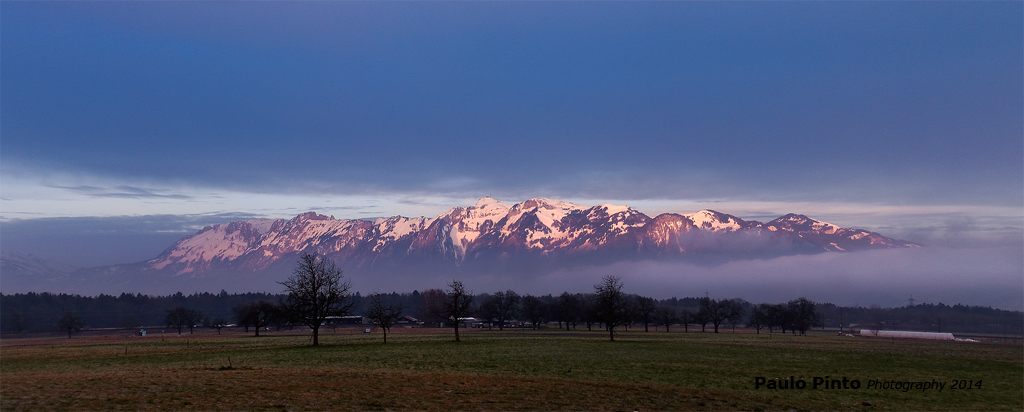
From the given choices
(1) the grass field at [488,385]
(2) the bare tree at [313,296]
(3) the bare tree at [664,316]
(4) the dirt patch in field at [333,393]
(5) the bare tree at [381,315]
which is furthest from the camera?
(3) the bare tree at [664,316]

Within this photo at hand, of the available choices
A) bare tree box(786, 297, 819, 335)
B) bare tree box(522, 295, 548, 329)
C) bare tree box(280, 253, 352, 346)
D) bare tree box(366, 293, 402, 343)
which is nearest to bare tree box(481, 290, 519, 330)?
bare tree box(522, 295, 548, 329)

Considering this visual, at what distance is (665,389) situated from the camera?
26.5 m

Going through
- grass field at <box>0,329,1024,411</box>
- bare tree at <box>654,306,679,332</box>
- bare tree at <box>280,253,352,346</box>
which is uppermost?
bare tree at <box>280,253,352,346</box>

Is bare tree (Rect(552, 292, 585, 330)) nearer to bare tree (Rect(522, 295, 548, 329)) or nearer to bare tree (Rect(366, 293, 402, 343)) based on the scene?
bare tree (Rect(522, 295, 548, 329))

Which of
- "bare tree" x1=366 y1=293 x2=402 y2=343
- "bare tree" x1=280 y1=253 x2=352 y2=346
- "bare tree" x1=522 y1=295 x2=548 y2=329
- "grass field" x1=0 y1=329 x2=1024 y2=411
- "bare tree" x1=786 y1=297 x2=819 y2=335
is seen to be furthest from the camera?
"bare tree" x1=522 y1=295 x2=548 y2=329

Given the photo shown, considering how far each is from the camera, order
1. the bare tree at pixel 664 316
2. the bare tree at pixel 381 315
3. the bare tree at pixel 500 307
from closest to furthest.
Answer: the bare tree at pixel 381 315
the bare tree at pixel 664 316
the bare tree at pixel 500 307

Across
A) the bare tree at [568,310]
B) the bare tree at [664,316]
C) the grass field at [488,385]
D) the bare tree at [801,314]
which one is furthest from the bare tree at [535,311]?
the grass field at [488,385]

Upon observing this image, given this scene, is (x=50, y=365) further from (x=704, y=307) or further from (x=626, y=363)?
(x=704, y=307)

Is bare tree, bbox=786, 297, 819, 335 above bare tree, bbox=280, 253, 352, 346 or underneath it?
underneath

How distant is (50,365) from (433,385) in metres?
29.9

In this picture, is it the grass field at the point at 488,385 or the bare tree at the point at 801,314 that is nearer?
the grass field at the point at 488,385

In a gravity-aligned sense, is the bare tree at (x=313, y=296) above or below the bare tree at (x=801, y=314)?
above

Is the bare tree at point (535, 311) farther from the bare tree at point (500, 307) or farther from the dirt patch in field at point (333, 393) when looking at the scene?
the dirt patch in field at point (333, 393)

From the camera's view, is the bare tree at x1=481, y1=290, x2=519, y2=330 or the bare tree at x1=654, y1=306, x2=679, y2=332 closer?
the bare tree at x1=654, y1=306, x2=679, y2=332
